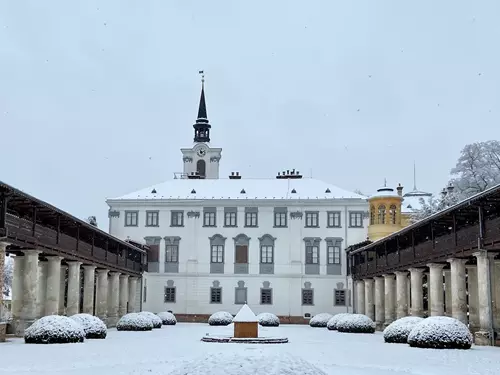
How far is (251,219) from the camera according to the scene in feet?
217

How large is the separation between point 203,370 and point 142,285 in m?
55.6

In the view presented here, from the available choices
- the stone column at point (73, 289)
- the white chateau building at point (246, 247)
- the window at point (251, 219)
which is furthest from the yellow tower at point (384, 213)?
the stone column at point (73, 289)

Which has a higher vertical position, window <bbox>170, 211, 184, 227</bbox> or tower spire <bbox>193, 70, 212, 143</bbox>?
tower spire <bbox>193, 70, 212, 143</bbox>

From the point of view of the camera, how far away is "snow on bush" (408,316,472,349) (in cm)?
2531

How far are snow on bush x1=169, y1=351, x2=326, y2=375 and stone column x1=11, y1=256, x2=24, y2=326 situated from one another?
88.5 feet

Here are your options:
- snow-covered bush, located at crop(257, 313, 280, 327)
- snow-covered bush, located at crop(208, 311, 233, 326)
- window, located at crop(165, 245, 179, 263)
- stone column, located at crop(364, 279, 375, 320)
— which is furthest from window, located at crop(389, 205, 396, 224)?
window, located at crop(165, 245, 179, 263)

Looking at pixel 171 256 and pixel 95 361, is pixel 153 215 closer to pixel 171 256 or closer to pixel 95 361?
pixel 171 256

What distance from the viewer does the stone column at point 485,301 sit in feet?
96.3

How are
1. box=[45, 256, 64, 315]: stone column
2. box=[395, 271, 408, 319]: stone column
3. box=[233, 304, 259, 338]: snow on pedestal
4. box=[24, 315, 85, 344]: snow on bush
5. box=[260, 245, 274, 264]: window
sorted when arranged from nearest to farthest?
1. box=[24, 315, 85, 344]: snow on bush
2. box=[233, 304, 259, 338]: snow on pedestal
3. box=[45, 256, 64, 315]: stone column
4. box=[395, 271, 408, 319]: stone column
5. box=[260, 245, 274, 264]: window

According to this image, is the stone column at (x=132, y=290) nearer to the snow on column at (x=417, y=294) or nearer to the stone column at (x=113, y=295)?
the stone column at (x=113, y=295)

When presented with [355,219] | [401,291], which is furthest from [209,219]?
[401,291]

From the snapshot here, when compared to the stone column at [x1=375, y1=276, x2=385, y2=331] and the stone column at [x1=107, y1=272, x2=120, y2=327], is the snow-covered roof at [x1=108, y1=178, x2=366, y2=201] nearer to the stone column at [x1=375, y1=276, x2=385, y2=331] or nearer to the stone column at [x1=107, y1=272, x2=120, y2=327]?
the stone column at [x1=375, y1=276, x2=385, y2=331]

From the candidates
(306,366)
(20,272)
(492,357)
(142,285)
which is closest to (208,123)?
(142,285)

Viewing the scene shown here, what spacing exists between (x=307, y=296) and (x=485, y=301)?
114 feet
